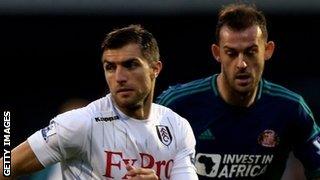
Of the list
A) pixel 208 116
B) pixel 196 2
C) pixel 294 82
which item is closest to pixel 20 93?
pixel 196 2

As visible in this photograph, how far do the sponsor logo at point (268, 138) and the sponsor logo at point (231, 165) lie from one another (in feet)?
0.33

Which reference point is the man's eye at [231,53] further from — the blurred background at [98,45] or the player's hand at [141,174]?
the blurred background at [98,45]

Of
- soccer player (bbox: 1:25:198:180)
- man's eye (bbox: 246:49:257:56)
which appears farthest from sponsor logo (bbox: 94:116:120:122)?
man's eye (bbox: 246:49:257:56)

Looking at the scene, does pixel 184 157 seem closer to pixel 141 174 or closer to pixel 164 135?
pixel 164 135

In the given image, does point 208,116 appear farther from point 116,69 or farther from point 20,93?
point 20,93

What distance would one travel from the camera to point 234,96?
6566mm

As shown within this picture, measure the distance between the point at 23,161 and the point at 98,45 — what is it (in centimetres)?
666

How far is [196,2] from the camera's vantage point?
37.2 ft

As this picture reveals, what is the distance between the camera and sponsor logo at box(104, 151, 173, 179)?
5.35 m

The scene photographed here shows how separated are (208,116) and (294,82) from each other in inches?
217

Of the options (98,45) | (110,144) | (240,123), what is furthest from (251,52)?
(98,45)

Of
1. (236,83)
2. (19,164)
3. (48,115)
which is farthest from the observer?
(48,115)

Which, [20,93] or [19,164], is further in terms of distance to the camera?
[20,93]

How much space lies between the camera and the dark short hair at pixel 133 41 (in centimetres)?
547
